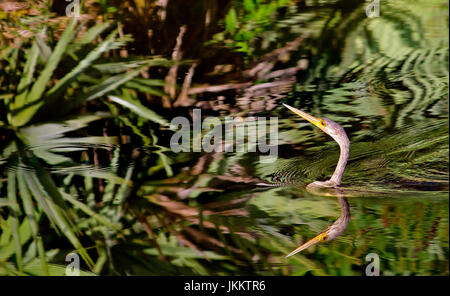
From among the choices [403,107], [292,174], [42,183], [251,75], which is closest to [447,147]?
[403,107]

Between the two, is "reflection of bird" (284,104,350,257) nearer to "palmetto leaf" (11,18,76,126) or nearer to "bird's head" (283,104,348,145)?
"bird's head" (283,104,348,145)

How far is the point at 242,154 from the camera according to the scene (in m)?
2.05

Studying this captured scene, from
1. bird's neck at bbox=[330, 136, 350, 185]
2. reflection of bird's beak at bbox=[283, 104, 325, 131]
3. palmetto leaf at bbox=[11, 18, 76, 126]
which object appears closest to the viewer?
bird's neck at bbox=[330, 136, 350, 185]

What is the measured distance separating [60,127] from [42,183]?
1.11ft

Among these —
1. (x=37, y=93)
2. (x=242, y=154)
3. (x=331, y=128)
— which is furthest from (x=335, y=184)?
(x=37, y=93)

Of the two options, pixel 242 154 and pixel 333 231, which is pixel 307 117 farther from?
pixel 333 231

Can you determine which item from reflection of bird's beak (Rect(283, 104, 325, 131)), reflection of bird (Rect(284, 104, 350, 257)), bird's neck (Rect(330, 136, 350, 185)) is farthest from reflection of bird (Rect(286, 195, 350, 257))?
reflection of bird's beak (Rect(283, 104, 325, 131))

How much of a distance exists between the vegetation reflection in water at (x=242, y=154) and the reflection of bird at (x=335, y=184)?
0.8 inches

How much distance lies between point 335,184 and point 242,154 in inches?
13.7

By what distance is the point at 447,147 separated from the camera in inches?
82.8

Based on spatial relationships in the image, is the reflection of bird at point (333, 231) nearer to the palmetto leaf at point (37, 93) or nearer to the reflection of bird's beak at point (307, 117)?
the reflection of bird's beak at point (307, 117)

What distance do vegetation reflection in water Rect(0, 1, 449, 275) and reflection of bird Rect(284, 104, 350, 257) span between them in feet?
0.07

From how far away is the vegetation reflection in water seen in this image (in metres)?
1.67

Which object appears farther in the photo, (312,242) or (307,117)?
(307,117)
